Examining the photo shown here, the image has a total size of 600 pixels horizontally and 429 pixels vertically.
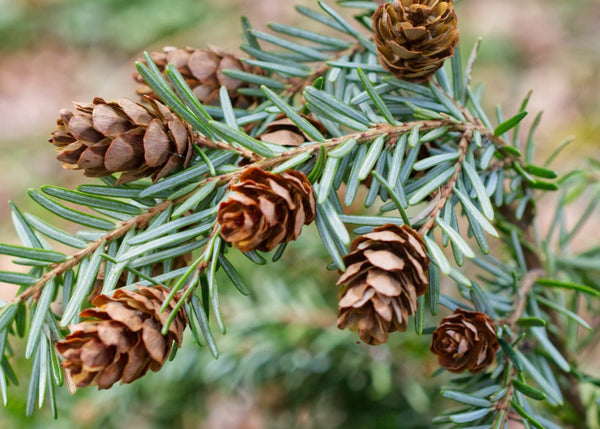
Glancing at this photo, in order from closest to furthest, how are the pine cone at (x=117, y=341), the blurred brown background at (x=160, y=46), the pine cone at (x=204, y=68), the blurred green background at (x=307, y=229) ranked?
1. the pine cone at (x=117, y=341)
2. the pine cone at (x=204, y=68)
3. the blurred green background at (x=307, y=229)
4. the blurred brown background at (x=160, y=46)

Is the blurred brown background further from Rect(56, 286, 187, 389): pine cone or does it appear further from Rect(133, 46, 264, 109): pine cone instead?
Rect(56, 286, 187, 389): pine cone

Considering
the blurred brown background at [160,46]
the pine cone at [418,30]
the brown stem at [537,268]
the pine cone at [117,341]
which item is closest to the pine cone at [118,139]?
the pine cone at [117,341]

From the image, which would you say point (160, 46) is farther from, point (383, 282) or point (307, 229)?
point (383, 282)

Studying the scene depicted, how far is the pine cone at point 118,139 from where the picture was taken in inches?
16.6

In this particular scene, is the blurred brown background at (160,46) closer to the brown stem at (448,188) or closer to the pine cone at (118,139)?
the brown stem at (448,188)

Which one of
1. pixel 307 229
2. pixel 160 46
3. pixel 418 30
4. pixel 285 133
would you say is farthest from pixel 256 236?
pixel 160 46

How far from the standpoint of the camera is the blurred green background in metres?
0.89

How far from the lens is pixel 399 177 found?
1.56 ft

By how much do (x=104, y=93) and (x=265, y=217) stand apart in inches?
97.2

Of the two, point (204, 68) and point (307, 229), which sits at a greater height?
point (204, 68)

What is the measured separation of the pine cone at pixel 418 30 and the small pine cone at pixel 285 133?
11 centimetres

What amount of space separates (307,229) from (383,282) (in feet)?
2.41

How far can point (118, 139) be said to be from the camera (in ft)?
1.38

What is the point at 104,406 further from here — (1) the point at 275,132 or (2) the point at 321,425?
(1) the point at 275,132
